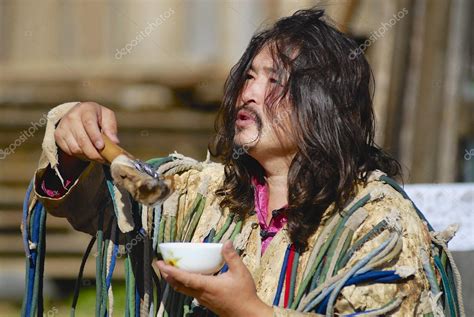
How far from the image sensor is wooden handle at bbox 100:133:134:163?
7.86ft

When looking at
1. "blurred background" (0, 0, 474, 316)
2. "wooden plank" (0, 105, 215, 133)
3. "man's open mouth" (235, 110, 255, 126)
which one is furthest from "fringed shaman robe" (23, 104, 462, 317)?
"wooden plank" (0, 105, 215, 133)

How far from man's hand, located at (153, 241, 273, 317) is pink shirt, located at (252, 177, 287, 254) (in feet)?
1.17

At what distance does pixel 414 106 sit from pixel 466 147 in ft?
3.36

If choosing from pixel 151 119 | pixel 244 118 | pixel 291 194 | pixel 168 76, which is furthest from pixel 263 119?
pixel 151 119

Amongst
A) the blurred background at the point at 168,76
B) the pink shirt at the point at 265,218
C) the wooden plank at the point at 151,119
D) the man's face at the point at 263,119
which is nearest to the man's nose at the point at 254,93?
the man's face at the point at 263,119

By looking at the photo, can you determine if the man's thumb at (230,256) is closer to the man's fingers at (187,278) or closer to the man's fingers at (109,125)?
the man's fingers at (187,278)

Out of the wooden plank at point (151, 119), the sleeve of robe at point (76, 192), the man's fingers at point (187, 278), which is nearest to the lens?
the man's fingers at point (187, 278)

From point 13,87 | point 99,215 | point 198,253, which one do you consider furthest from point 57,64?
point 198,253

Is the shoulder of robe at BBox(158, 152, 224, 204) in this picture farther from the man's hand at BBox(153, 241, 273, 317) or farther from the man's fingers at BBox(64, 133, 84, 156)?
the man's hand at BBox(153, 241, 273, 317)

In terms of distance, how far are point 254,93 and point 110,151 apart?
0.49 m

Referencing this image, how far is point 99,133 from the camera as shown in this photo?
95.7 inches

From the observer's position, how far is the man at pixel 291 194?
249cm

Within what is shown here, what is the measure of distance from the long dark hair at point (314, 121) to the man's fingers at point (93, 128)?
49 cm

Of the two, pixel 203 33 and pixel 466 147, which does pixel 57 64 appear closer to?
pixel 203 33
